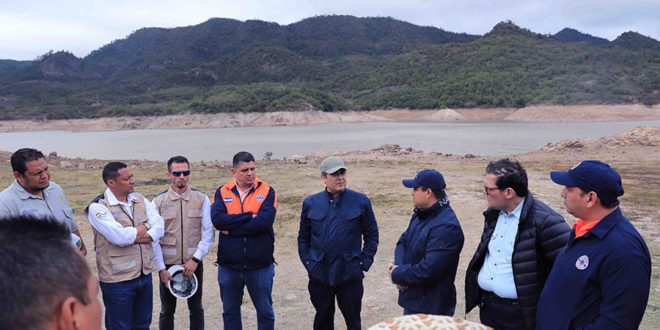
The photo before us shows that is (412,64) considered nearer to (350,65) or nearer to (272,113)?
(350,65)

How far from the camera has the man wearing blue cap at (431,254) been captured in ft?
10.1

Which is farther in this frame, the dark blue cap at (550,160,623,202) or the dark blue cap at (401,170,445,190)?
the dark blue cap at (401,170,445,190)

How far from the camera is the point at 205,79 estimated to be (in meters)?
135

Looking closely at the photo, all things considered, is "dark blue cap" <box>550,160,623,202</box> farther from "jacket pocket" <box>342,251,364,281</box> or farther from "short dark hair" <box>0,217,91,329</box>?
"short dark hair" <box>0,217,91,329</box>

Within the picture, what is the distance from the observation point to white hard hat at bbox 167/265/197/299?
3955mm

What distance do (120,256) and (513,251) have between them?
9.45 feet

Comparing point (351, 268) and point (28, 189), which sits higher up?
point (28, 189)

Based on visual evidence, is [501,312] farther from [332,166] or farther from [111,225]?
[111,225]

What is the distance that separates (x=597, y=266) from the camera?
2.09 metres

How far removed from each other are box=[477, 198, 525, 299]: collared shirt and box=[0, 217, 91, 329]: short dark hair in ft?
8.02

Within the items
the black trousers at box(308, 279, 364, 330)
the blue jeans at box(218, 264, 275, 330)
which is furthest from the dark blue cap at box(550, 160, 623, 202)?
the blue jeans at box(218, 264, 275, 330)

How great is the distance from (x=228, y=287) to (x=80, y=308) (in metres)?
2.99

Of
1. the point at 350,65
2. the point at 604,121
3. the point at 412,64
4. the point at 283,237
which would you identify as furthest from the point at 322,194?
the point at 350,65

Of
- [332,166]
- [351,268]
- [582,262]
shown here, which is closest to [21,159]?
[332,166]
